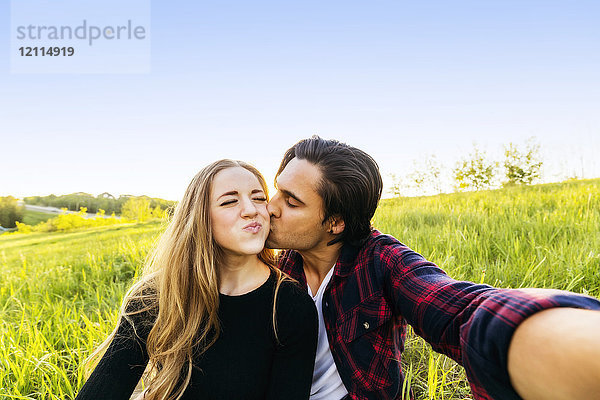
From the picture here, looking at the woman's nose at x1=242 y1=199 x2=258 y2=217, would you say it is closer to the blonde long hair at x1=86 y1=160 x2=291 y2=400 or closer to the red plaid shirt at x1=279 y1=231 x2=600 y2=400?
the blonde long hair at x1=86 y1=160 x2=291 y2=400

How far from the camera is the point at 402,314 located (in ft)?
5.18

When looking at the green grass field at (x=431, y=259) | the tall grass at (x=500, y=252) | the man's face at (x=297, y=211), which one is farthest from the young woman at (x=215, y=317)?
the tall grass at (x=500, y=252)

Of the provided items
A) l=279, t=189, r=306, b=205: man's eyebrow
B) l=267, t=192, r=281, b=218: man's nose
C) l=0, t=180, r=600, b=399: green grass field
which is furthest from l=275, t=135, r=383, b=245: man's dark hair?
l=0, t=180, r=600, b=399: green grass field

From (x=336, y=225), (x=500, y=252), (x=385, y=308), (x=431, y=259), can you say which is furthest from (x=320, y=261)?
(x=500, y=252)

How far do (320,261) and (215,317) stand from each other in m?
0.68

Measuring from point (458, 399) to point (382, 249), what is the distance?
101cm

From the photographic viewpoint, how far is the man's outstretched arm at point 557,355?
2.37 ft

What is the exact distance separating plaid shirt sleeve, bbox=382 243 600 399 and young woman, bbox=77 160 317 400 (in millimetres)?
505

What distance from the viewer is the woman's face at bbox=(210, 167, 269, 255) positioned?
1.88m

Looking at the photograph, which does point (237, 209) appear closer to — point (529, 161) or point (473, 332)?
point (473, 332)

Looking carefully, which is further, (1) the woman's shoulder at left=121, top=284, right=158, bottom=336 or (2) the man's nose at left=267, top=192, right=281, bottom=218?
(2) the man's nose at left=267, top=192, right=281, bottom=218

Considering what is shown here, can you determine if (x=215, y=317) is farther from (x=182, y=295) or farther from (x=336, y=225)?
(x=336, y=225)

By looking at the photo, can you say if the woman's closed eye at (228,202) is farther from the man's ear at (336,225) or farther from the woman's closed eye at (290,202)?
the man's ear at (336,225)

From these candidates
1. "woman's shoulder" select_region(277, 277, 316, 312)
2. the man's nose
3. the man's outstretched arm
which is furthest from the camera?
the man's nose
